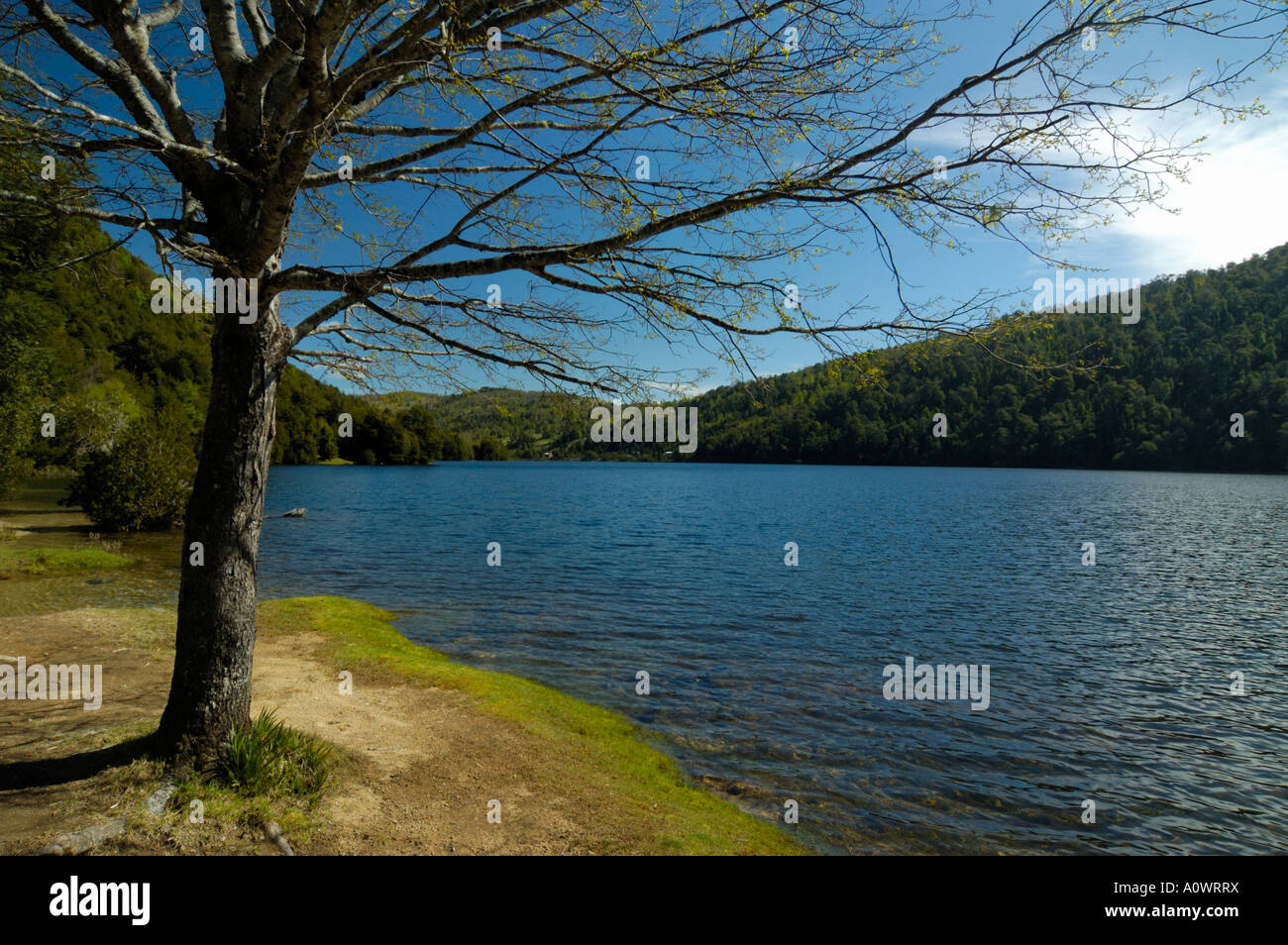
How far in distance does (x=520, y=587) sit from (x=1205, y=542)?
40860 mm

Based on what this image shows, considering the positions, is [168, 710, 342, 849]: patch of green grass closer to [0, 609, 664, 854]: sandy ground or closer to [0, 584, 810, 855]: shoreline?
[0, 584, 810, 855]: shoreline

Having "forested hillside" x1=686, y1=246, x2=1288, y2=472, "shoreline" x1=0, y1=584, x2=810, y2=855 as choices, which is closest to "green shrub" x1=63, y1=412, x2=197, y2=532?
"shoreline" x1=0, y1=584, x2=810, y2=855

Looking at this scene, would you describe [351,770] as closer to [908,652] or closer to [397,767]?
[397,767]

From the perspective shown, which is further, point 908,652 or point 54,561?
point 54,561

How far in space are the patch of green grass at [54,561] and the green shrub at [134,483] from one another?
28.6ft

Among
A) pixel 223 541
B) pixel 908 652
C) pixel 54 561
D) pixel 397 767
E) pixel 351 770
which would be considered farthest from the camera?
pixel 54 561

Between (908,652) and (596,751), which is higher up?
(596,751)

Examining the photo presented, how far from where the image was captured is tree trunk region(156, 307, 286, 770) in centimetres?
650

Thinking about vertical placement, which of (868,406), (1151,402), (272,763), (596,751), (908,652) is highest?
(868,406)

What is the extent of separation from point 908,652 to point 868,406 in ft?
547

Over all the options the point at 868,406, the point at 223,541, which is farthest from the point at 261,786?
the point at 868,406

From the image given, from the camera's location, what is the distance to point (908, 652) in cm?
1794

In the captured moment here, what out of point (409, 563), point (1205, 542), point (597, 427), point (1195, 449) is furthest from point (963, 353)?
point (1195, 449)

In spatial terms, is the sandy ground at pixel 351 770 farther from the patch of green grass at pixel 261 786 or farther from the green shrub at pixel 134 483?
the green shrub at pixel 134 483
